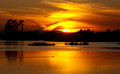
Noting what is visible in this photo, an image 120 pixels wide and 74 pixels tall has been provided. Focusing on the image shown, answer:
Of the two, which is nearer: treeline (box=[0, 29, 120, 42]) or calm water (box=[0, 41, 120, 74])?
calm water (box=[0, 41, 120, 74])

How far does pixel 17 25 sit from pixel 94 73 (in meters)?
123

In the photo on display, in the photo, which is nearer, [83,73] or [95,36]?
[83,73]

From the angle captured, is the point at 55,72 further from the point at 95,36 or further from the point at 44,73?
the point at 95,36

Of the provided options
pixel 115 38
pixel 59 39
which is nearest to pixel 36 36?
pixel 59 39

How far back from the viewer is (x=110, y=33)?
479 feet

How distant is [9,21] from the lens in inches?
5369

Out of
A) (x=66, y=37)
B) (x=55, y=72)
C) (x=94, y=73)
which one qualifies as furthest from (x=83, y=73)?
(x=66, y=37)

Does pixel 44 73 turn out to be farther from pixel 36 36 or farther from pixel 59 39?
pixel 36 36

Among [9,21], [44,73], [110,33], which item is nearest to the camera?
[44,73]

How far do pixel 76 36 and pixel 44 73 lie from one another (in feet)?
346

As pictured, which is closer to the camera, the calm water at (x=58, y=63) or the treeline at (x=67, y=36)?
the calm water at (x=58, y=63)

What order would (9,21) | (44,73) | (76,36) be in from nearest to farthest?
1. (44,73)
2. (76,36)
3. (9,21)

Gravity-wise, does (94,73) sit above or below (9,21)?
below

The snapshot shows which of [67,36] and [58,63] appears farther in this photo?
[67,36]
